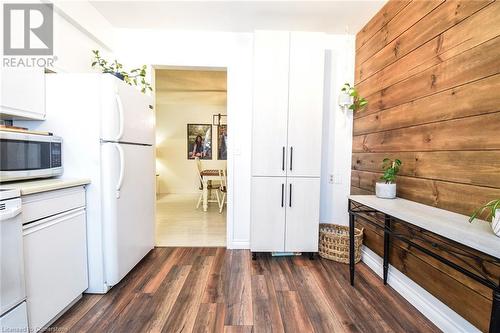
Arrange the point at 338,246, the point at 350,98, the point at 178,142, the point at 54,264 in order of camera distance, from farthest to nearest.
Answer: the point at 178,142 < the point at 350,98 < the point at 338,246 < the point at 54,264

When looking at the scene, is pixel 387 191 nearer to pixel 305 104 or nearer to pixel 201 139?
pixel 305 104

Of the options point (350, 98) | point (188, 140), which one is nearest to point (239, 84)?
point (350, 98)

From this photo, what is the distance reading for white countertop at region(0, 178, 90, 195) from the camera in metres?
1.26

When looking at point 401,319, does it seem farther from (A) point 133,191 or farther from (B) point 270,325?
(A) point 133,191

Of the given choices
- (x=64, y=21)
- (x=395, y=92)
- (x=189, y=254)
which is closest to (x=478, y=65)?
(x=395, y=92)

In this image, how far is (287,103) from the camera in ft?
7.78

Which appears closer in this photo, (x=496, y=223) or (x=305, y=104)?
(x=496, y=223)

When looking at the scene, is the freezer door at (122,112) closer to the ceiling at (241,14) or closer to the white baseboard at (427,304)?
the ceiling at (241,14)

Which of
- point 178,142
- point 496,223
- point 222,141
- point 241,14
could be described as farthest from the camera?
point 178,142

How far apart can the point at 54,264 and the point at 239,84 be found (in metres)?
2.35

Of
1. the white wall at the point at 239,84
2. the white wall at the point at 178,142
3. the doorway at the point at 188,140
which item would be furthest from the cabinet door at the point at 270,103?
the white wall at the point at 178,142

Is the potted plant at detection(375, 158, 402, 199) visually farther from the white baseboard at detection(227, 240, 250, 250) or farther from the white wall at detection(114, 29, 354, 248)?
the white baseboard at detection(227, 240, 250, 250)

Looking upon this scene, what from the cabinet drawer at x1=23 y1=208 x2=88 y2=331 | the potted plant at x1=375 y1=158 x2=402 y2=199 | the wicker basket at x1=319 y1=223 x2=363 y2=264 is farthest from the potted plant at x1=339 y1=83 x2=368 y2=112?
the cabinet drawer at x1=23 y1=208 x2=88 y2=331

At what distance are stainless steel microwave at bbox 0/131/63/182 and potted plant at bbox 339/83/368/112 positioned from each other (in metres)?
2.76
